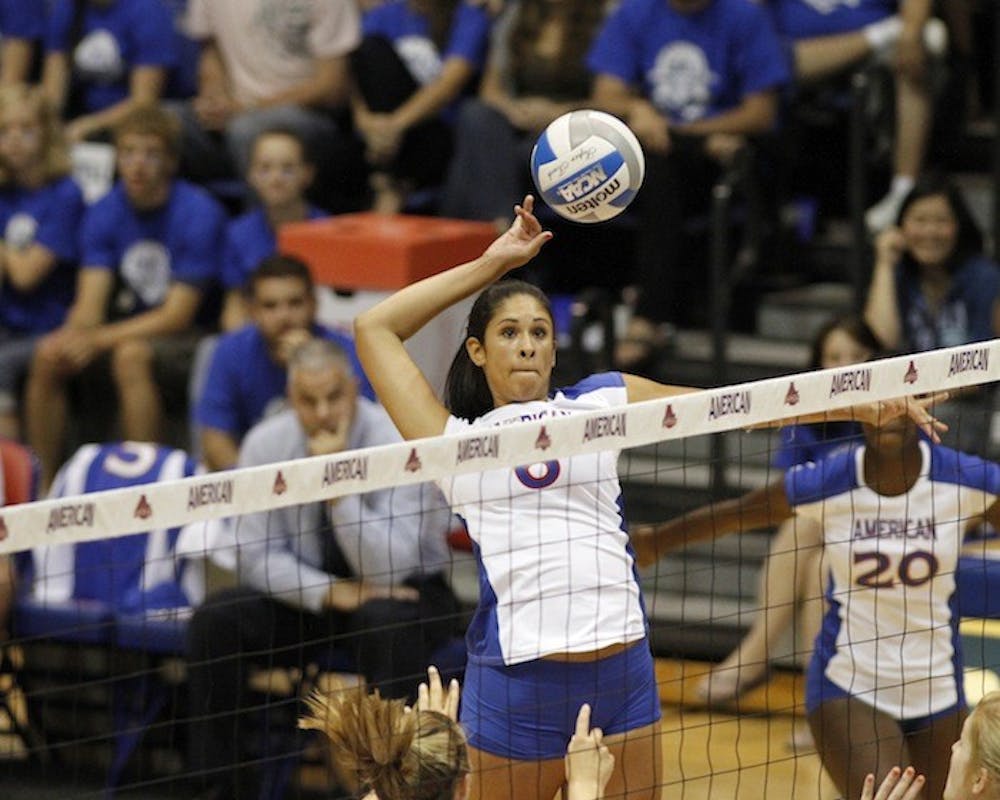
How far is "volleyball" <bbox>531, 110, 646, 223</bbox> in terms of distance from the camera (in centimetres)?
575

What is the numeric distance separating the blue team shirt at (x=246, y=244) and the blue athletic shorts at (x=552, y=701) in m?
4.68

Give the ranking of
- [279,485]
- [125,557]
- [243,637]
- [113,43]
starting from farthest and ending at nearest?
[113,43], [125,557], [243,637], [279,485]

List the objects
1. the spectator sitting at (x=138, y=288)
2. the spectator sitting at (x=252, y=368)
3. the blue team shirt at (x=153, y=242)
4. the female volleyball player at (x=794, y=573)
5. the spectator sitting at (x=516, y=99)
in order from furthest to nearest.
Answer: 1. the blue team shirt at (x=153, y=242)
2. the spectator sitting at (x=138, y=288)
3. the spectator sitting at (x=516, y=99)
4. the spectator sitting at (x=252, y=368)
5. the female volleyball player at (x=794, y=573)

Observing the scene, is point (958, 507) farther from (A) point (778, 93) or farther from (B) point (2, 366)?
(B) point (2, 366)

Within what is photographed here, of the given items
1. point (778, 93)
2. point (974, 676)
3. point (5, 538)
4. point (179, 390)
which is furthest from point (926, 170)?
point (5, 538)

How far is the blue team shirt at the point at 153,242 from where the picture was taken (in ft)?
32.3

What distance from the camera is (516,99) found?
9930mm

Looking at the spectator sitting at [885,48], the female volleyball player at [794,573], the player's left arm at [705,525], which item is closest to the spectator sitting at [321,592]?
the female volleyball player at [794,573]

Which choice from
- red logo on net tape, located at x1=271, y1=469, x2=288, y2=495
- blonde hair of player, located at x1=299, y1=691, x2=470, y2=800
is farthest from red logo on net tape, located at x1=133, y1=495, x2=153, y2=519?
blonde hair of player, located at x1=299, y1=691, x2=470, y2=800

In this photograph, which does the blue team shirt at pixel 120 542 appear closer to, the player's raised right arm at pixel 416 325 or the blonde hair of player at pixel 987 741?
the player's raised right arm at pixel 416 325

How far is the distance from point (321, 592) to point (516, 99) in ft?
10.9

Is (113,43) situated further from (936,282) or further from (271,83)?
(936,282)

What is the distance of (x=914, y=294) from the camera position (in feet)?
29.0

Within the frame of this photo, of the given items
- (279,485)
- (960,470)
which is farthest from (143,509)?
(960,470)
